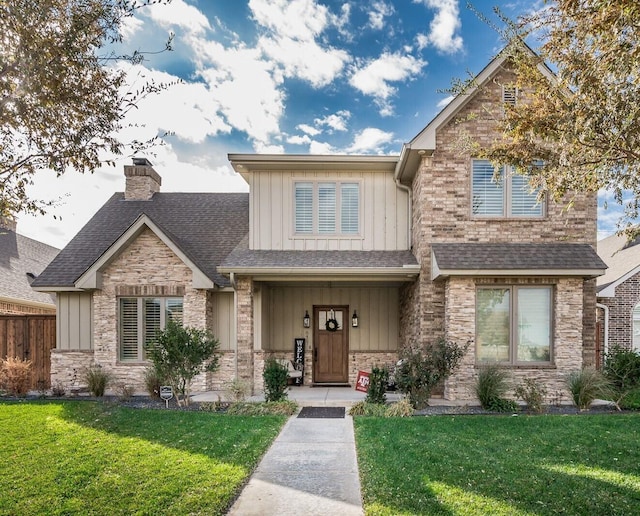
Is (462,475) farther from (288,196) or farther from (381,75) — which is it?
(381,75)

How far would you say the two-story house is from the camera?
30.9 feet

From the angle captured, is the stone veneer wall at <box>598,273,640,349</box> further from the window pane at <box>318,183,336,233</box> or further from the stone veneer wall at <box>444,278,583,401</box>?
the window pane at <box>318,183,336,233</box>

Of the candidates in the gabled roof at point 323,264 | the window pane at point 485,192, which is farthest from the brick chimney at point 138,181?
the window pane at point 485,192

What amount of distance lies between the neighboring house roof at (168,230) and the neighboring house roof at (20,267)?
4.54 m

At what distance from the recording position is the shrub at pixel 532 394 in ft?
27.5

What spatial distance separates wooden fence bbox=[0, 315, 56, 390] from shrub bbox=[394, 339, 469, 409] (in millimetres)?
9242

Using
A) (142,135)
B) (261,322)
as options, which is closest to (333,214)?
(261,322)

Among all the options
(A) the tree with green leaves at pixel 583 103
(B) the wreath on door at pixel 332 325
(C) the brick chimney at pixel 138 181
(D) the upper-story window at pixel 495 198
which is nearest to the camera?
(A) the tree with green leaves at pixel 583 103

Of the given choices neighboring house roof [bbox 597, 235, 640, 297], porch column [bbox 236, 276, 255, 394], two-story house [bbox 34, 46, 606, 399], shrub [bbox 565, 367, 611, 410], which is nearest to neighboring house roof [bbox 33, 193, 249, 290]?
two-story house [bbox 34, 46, 606, 399]

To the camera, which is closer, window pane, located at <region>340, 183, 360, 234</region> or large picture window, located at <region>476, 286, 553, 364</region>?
large picture window, located at <region>476, 286, 553, 364</region>

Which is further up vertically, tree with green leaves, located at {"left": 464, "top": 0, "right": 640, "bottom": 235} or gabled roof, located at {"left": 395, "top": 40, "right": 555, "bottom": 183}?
gabled roof, located at {"left": 395, "top": 40, "right": 555, "bottom": 183}

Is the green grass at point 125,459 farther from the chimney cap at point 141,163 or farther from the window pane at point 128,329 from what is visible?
the chimney cap at point 141,163

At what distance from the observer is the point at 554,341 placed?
935cm

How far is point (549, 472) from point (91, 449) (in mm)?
5861
